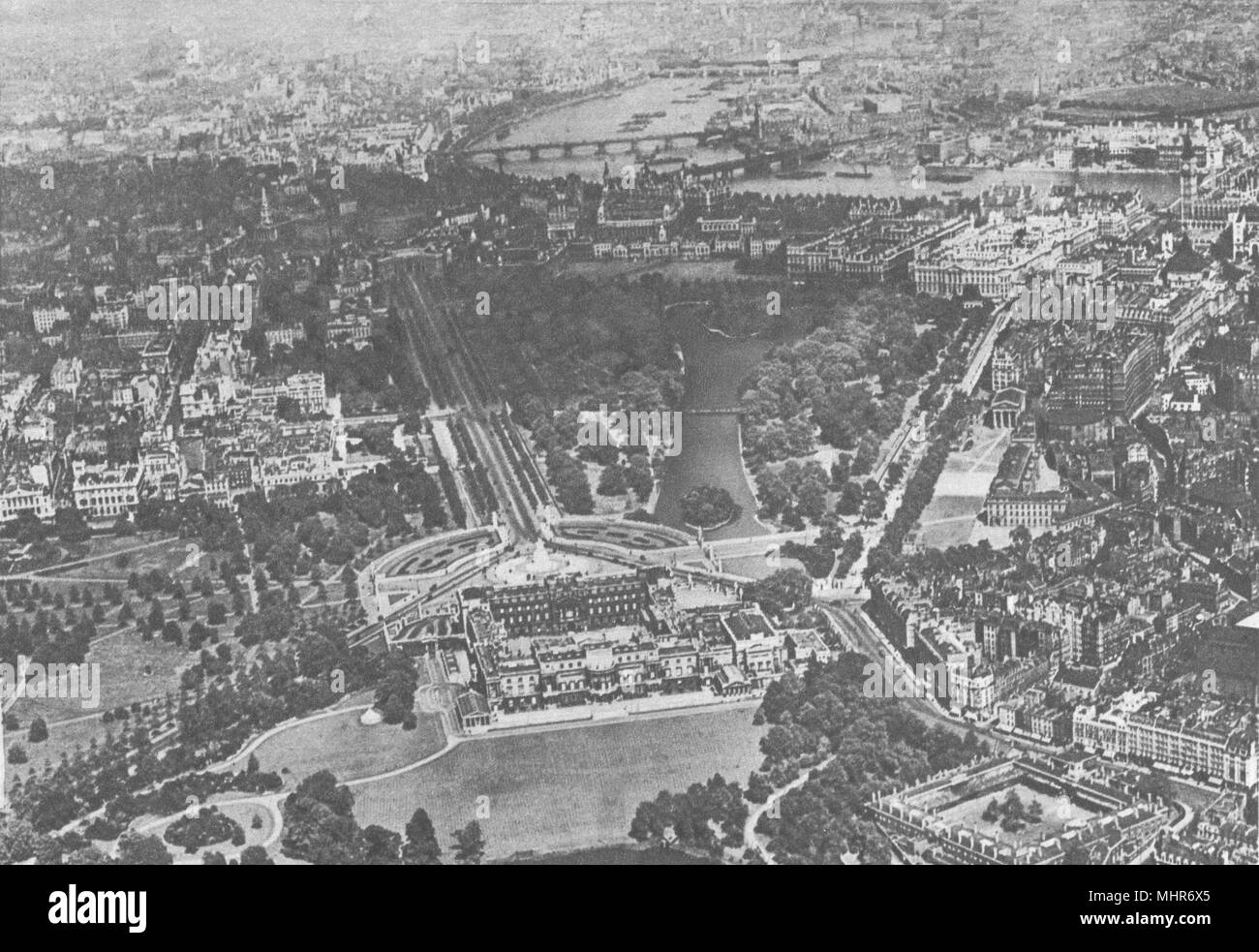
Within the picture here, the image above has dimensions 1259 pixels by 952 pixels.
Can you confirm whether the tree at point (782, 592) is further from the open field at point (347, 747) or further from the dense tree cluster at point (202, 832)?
the dense tree cluster at point (202, 832)

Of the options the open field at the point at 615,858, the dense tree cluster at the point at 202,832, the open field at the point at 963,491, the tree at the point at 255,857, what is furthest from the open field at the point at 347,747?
the open field at the point at 963,491

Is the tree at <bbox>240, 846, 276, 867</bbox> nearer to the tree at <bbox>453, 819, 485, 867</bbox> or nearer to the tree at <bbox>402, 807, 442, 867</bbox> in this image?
the tree at <bbox>402, 807, 442, 867</bbox>

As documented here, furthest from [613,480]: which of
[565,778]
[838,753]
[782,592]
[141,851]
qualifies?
[141,851]

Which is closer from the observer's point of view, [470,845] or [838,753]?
[470,845]

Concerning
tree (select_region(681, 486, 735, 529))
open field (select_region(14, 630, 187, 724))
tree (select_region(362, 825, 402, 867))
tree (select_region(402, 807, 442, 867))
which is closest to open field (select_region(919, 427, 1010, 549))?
tree (select_region(681, 486, 735, 529))

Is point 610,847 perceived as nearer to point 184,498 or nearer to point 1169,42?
point 184,498

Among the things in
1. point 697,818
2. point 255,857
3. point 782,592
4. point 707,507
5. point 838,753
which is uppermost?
point 707,507

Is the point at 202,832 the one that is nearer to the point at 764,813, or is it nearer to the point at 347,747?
the point at 347,747
